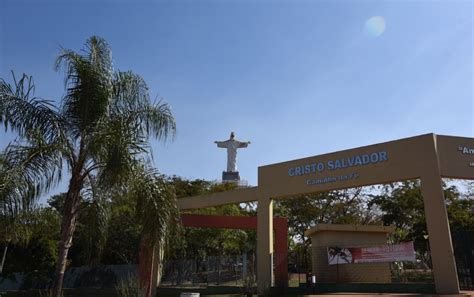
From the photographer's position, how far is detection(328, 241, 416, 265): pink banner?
652 inches

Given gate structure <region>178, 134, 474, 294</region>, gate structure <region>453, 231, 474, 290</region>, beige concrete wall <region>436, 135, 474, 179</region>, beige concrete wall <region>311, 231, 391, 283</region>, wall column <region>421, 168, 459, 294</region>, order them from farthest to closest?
beige concrete wall <region>311, 231, 391, 283</region> → gate structure <region>453, 231, 474, 290</region> → beige concrete wall <region>436, 135, 474, 179</region> → gate structure <region>178, 134, 474, 294</region> → wall column <region>421, 168, 459, 294</region>

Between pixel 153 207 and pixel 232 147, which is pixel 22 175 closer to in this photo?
pixel 153 207

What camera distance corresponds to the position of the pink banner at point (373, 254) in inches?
652

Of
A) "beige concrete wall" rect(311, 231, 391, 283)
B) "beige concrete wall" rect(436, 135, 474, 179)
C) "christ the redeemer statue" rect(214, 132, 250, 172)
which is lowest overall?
"beige concrete wall" rect(311, 231, 391, 283)

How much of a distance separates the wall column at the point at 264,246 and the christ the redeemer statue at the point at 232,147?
3540cm

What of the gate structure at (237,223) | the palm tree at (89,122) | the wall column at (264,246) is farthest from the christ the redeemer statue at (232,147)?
the palm tree at (89,122)

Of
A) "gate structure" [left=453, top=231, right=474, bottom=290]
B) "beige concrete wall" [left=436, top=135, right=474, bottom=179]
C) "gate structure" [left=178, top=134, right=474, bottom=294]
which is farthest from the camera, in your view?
"gate structure" [left=453, top=231, right=474, bottom=290]

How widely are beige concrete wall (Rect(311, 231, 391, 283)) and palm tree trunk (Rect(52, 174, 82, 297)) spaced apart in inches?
495

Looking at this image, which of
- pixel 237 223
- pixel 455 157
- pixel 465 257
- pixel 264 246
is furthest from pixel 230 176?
pixel 455 157

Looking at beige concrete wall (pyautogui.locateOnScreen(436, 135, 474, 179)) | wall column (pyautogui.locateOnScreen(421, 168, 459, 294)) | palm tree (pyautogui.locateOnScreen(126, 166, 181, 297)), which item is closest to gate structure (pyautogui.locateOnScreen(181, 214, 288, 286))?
wall column (pyautogui.locateOnScreen(421, 168, 459, 294))

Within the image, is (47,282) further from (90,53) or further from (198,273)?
(90,53)

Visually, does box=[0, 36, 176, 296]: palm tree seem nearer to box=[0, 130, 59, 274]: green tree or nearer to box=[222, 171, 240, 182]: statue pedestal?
box=[0, 130, 59, 274]: green tree

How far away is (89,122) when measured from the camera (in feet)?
36.8

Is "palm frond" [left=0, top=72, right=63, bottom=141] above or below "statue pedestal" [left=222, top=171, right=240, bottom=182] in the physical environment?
below
